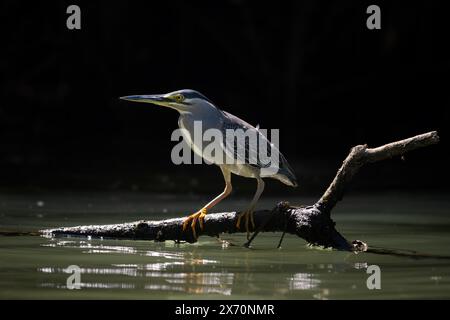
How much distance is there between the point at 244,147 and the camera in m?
8.95

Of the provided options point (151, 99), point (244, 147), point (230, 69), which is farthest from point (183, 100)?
point (230, 69)

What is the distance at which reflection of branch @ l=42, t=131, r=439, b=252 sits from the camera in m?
8.43

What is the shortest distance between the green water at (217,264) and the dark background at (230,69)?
1062 centimetres

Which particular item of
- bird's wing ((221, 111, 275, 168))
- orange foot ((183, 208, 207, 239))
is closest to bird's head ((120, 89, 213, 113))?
bird's wing ((221, 111, 275, 168))

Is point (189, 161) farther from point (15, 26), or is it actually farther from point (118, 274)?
point (118, 274)

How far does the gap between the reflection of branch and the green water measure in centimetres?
12

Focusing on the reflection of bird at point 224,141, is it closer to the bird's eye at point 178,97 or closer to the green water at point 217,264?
the bird's eye at point 178,97

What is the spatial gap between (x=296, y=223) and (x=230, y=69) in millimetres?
17798

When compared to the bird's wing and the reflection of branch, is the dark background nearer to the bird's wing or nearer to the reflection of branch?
the bird's wing

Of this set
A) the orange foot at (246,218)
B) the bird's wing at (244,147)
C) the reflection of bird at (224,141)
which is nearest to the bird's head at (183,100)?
the reflection of bird at (224,141)

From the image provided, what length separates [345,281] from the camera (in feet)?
23.9

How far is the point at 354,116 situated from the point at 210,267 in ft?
57.1

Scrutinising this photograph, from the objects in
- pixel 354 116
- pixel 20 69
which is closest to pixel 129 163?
pixel 20 69

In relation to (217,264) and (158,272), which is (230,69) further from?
(158,272)
